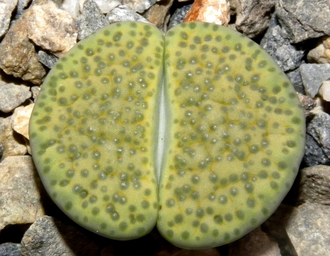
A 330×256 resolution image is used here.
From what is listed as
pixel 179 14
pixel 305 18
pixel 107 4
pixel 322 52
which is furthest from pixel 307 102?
pixel 107 4

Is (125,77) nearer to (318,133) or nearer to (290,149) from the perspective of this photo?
(290,149)

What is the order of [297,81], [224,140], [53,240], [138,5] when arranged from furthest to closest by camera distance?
[138,5] → [297,81] → [53,240] → [224,140]

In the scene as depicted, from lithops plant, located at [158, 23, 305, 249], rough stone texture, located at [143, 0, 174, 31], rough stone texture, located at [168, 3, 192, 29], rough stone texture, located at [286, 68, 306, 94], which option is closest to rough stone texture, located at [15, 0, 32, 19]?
rough stone texture, located at [143, 0, 174, 31]

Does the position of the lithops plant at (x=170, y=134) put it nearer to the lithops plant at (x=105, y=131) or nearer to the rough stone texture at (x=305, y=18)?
the lithops plant at (x=105, y=131)

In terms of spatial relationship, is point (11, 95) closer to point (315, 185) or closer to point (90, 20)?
point (90, 20)

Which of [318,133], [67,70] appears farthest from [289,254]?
[67,70]

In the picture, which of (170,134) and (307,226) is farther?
(307,226)
